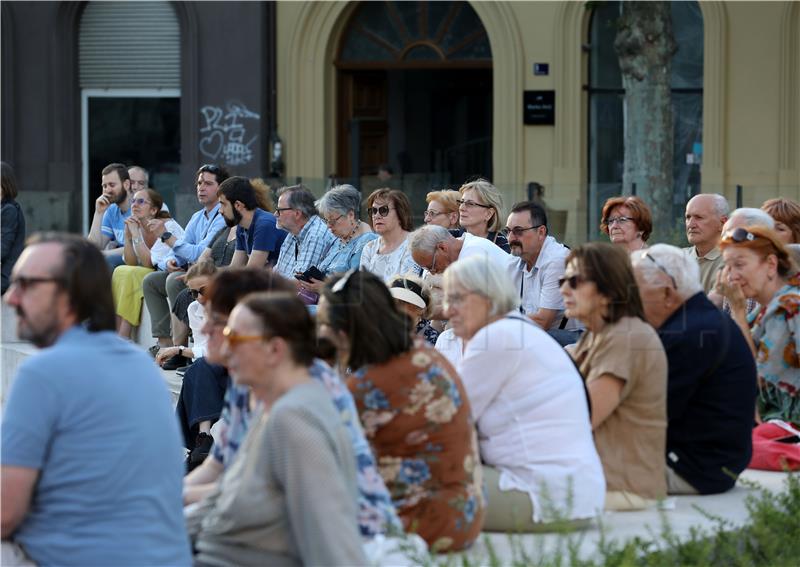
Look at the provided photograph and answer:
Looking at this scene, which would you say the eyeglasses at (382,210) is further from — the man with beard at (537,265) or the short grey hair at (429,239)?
the short grey hair at (429,239)

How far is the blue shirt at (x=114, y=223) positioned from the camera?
12.5 metres

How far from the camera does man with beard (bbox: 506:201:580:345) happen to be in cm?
866

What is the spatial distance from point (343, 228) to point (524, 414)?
4799mm

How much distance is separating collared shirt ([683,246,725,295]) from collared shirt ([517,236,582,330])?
0.81 metres

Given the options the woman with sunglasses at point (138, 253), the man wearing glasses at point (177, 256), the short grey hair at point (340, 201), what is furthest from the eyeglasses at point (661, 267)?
the woman with sunglasses at point (138, 253)

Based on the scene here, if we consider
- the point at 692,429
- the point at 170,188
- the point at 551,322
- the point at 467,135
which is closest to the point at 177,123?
the point at 170,188

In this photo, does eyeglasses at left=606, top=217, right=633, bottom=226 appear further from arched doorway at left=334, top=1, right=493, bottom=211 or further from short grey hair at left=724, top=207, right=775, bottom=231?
arched doorway at left=334, top=1, right=493, bottom=211

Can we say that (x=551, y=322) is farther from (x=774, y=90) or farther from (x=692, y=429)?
(x=774, y=90)

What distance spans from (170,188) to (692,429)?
13836 mm

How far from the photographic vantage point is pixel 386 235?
9.64 m

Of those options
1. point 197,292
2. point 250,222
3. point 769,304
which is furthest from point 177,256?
point 769,304

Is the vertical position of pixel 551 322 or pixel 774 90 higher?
pixel 774 90

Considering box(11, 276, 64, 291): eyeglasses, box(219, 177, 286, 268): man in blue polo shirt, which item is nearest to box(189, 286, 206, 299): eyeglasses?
box(219, 177, 286, 268): man in blue polo shirt

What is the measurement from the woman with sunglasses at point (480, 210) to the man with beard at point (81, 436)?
5.40 meters
